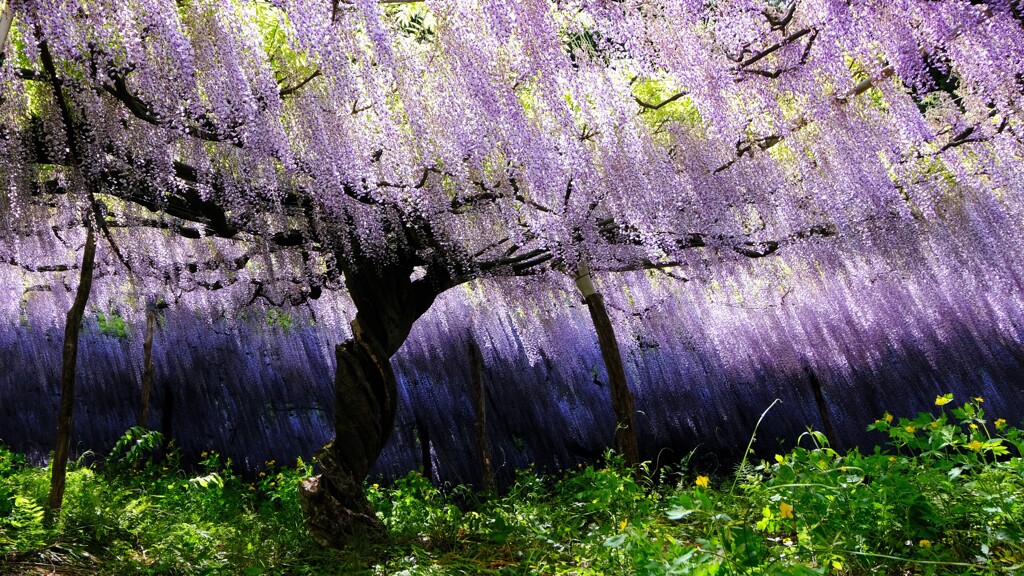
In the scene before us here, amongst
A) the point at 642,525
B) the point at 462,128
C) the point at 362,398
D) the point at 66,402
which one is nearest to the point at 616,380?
the point at 362,398

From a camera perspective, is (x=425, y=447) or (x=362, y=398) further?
(x=425, y=447)

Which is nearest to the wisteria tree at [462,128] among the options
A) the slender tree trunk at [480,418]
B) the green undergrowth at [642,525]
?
the green undergrowth at [642,525]

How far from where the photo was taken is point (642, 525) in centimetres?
247

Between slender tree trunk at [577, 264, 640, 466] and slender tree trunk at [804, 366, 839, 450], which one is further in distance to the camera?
slender tree trunk at [804, 366, 839, 450]

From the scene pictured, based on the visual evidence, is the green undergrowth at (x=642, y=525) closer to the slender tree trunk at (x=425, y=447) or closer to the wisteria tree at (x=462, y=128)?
the wisteria tree at (x=462, y=128)

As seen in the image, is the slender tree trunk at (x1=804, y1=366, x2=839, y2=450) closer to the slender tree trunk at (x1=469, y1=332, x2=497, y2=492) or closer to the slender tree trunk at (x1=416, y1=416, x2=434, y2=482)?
the slender tree trunk at (x1=469, y1=332, x2=497, y2=492)

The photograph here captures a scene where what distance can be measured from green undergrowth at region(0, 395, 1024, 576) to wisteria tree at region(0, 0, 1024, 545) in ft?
2.07

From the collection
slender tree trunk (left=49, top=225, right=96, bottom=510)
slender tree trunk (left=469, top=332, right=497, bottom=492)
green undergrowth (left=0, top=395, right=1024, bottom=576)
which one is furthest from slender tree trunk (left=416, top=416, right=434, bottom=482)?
slender tree trunk (left=49, top=225, right=96, bottom=510)

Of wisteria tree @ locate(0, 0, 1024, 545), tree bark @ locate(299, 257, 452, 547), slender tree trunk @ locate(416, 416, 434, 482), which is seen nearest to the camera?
wisteria tree @ locate(0, 0, 1024, 545)

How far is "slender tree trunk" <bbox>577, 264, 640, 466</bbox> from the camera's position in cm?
572

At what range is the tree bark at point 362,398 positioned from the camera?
4.13 meters

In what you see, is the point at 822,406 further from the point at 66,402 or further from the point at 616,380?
the point at 66,402

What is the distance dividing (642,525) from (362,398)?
8.52 feet

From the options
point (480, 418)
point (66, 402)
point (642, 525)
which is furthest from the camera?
point (480, 418)
